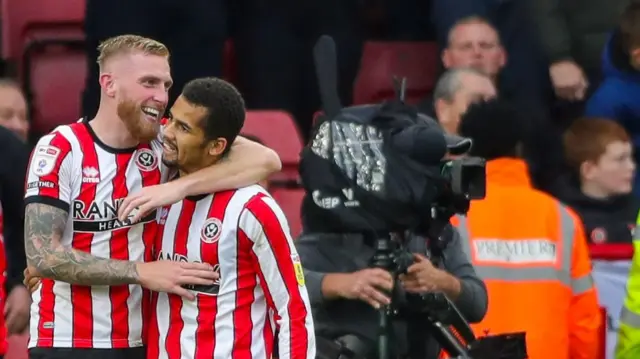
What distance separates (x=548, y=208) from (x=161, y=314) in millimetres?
1919

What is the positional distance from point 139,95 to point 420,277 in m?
1.09

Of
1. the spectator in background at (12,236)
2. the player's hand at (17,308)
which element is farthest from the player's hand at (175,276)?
the player's hand at (17,308)

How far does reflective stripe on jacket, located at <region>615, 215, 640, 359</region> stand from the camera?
20.3ft

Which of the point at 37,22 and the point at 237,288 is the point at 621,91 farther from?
the point at 237,288

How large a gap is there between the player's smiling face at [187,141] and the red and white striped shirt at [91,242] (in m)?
0.20

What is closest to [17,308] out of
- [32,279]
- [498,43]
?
[32,279]

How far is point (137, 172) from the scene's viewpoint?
5.02 m

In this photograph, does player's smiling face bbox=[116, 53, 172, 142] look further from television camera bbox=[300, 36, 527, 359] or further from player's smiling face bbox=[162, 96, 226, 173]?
television camera bbox=[300, 36, 527, 359]

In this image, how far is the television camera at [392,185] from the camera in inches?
202

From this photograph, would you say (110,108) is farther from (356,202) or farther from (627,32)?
(627,32)

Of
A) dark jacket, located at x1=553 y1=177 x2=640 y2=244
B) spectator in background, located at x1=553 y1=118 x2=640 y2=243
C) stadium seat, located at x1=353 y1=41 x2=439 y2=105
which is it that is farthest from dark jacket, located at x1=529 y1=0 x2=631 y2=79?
dark jacket, located at x1=553 y1=177 x2=640 y2=244

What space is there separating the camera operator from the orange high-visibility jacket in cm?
42

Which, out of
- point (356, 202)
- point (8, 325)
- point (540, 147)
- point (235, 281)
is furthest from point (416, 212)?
point (540, 147)

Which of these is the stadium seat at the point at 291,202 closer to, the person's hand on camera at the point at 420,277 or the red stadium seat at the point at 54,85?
the red stadium seat at the point at 54,85
